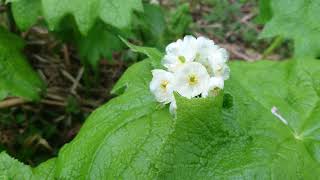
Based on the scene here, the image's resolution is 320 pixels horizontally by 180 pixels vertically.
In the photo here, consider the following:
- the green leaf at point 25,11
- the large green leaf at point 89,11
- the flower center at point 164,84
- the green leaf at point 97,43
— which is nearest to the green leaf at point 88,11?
the large green leaf at point 89,11

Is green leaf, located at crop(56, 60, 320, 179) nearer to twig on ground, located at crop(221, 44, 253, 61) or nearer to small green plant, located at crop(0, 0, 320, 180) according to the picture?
small green plant, located at crop(0, 0, 320, 180)

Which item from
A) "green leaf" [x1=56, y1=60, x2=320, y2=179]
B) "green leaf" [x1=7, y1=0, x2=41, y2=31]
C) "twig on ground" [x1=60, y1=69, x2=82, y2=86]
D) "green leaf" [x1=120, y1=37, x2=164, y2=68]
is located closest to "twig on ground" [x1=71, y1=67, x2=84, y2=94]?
"twig on ground" [x1=60, y1=69, x2=82, y2=86]

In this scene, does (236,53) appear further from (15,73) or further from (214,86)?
(214,86)

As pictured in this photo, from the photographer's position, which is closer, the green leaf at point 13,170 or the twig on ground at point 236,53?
the green leaf at point 13,170

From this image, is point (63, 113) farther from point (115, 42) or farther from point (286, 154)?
point (286, 154)

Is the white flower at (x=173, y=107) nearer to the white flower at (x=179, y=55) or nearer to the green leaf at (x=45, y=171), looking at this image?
the white flower at (x=179, y=55)

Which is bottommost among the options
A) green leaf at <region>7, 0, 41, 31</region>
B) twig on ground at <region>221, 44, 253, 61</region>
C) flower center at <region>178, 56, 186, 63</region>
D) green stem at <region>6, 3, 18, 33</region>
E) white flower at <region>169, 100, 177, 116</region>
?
twig on ground at <region>221, 44, 253, 61</region>

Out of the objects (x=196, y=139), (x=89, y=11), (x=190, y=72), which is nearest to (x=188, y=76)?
(x=190, y=72)
